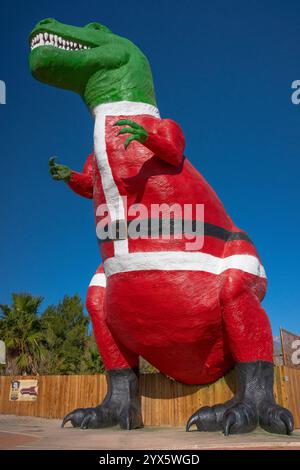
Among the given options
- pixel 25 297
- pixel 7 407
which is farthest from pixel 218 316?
pixel 25 297

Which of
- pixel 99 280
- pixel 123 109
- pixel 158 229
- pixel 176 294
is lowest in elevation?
pixel 176 294

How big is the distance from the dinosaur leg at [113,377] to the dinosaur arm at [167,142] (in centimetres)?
179

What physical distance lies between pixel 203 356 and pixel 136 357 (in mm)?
982

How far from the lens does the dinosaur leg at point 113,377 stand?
17.0 feet

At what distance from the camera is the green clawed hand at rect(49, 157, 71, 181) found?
5789 mm

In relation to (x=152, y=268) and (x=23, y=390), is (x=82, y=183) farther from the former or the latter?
(x=23, y=390)

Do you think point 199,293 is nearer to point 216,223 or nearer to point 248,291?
point 248,291

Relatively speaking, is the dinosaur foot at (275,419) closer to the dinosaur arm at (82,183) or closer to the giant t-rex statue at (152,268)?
the giant t-rex statue at (152,268)

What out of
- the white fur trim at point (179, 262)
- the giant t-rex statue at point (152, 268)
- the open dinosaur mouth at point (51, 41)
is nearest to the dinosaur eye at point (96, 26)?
the giant t-rex statue at point (152, 268)

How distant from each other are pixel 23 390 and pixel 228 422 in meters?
7.65

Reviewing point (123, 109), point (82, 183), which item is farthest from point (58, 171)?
point (123, 109)

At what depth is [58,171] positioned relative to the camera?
5.85 m

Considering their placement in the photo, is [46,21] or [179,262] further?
[46,21]

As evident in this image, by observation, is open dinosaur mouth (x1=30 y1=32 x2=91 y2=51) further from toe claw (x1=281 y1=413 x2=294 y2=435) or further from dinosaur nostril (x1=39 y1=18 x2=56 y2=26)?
toe claw (x1=281 y1=413 x2=294 y2=435)
